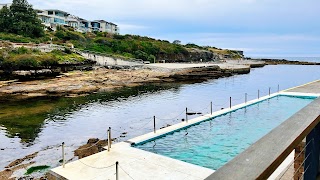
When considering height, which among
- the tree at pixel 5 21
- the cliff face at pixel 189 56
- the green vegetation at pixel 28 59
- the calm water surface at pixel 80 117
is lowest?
the calm water surface at pixel 80 117

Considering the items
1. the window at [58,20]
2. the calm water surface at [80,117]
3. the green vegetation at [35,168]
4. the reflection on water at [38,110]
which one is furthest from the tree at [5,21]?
the green vegetation at [35,168]

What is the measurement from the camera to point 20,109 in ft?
64.9

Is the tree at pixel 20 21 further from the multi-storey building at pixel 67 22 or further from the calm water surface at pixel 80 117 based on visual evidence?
the calm water surface at pixel 80 117

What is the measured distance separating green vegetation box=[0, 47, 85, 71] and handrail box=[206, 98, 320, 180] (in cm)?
3688

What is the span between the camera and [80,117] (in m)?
17.9

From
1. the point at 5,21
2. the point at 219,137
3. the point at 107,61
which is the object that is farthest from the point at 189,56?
the point at 219,137

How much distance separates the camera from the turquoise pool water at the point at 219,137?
9.66 m

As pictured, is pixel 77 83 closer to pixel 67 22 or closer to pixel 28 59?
pixel 28 59

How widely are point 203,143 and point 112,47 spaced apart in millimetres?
53179

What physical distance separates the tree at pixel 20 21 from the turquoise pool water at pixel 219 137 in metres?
46.0

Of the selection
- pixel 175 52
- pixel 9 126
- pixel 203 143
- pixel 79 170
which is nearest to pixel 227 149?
pixel 203 143

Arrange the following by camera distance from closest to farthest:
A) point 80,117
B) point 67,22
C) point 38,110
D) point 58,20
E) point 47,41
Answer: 1. point 80,117
2. point 38,110
3. point 47,41
4. point 58,20
5. point 67,22

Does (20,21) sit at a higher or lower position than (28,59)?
higher

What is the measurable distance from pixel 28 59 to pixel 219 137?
97.6 ft
